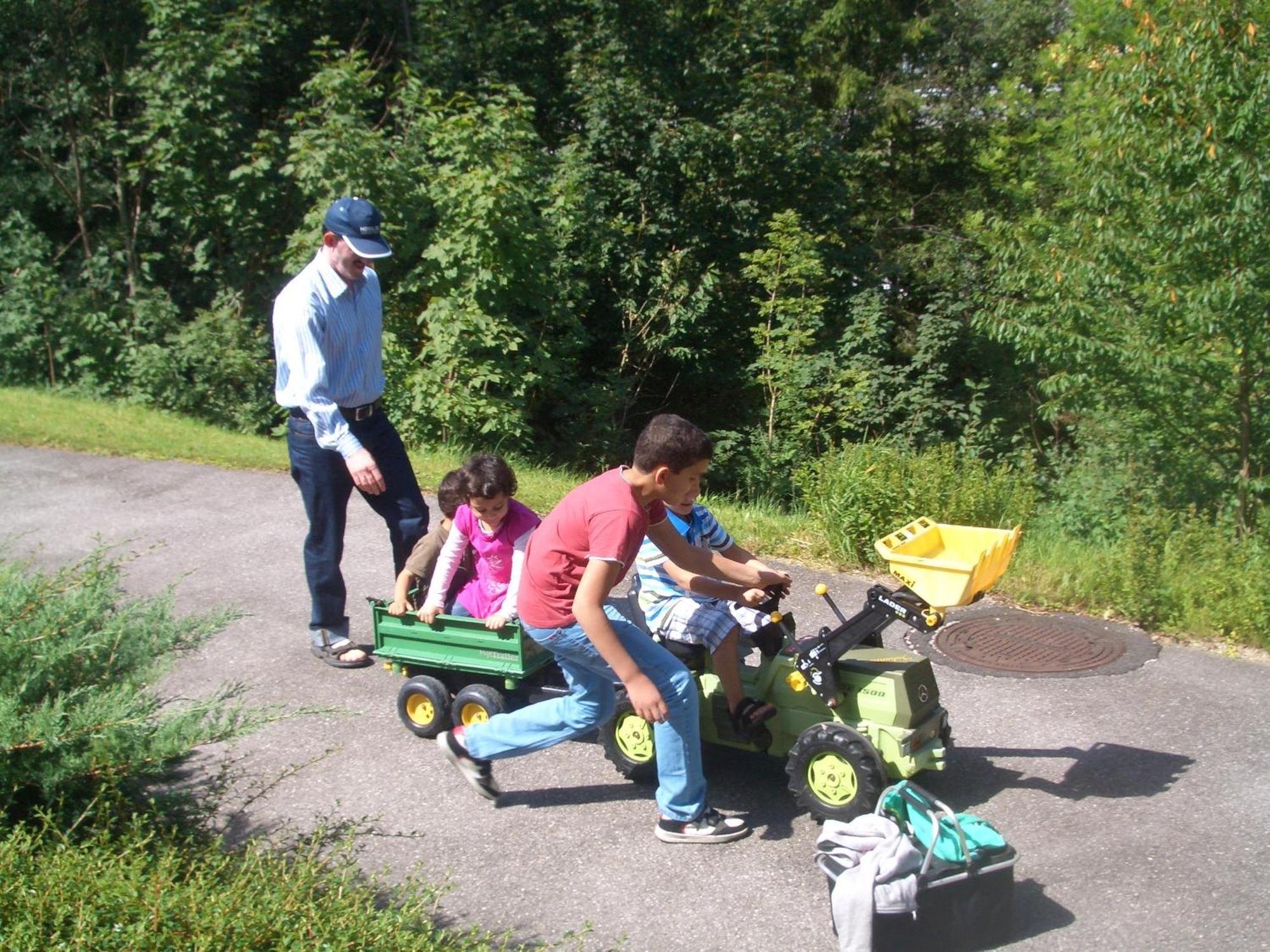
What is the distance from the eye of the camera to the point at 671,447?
4.32 metres

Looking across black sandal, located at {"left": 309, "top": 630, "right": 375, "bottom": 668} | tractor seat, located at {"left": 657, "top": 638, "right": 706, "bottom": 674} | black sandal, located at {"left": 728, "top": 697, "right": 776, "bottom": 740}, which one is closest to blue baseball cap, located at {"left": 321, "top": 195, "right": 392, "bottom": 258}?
black sandal, located at {"left": 309, "top": 630, "right": 375, "bottom": 668}

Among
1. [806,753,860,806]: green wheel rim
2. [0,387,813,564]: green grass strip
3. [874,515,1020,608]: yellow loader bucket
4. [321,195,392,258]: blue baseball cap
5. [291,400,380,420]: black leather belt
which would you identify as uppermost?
[321,195,392,258]: blue baseball cap

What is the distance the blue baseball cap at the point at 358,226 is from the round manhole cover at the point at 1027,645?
3.58 metres

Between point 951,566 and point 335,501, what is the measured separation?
3.22 metres

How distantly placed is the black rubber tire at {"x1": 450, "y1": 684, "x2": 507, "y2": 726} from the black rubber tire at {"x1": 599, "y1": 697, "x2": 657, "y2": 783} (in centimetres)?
52

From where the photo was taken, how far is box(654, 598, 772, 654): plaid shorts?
15.7ft

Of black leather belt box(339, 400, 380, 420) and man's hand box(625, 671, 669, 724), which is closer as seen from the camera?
man's hand box(625, 671, 669, 724)

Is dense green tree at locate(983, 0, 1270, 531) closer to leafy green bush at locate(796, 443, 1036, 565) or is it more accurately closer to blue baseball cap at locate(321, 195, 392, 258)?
leafy green bush at locate(796, 443, 1036, 565)

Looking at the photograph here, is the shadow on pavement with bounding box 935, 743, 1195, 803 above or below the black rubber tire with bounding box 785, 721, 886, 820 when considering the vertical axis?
below

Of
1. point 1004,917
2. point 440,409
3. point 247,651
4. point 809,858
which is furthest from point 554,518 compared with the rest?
point 440,409

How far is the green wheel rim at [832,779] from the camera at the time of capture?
4.46 m

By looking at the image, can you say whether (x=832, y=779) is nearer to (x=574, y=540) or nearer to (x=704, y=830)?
(x=704, y=830)

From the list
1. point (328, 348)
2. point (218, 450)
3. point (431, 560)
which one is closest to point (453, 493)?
point (431, 560)

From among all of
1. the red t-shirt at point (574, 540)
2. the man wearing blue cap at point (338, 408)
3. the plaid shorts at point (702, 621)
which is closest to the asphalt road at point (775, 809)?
the man wearing blue cap at point (338, 408)
